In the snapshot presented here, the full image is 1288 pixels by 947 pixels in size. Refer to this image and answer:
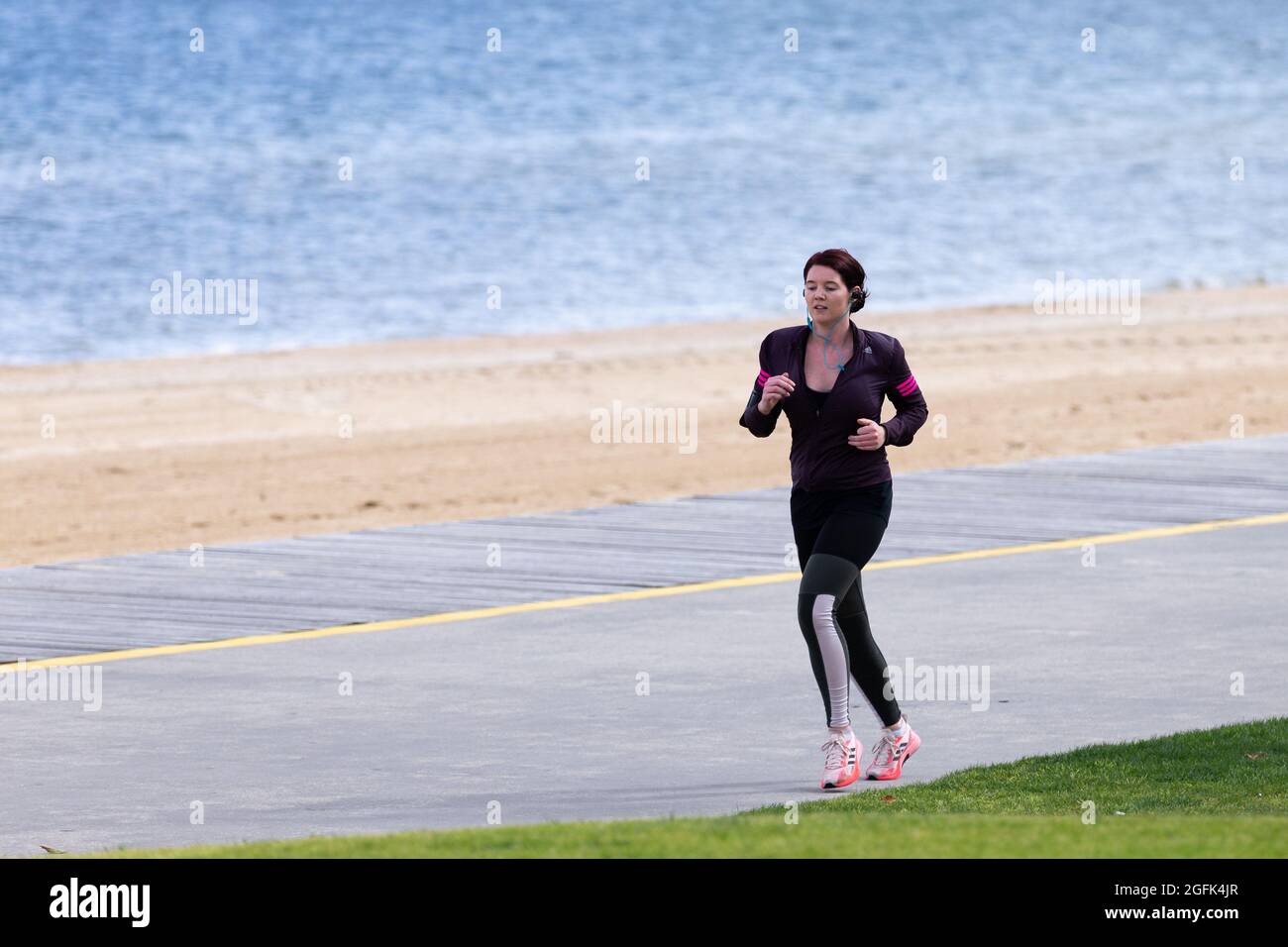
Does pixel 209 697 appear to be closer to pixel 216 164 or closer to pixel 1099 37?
pixel 216 164

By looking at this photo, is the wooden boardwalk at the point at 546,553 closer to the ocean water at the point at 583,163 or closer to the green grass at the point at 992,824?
the green grass at the point at 992,824

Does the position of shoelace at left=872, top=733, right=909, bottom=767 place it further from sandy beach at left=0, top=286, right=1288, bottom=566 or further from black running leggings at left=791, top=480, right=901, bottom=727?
sandy beach at left=0, top=286, right=1288, bottom=566

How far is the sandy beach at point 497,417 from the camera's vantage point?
61.9ft

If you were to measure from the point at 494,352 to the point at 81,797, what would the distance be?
24601mm

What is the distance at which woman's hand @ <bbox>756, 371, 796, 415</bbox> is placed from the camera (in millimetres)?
8023

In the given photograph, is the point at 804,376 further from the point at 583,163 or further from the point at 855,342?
the point at 583,163

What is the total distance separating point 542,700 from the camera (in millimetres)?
9578

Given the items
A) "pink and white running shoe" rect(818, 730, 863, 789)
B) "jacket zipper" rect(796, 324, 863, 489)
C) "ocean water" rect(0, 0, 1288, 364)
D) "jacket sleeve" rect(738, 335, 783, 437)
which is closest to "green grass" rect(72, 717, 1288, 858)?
"pink and white running shoe" rect(818, 730, 863, 789)

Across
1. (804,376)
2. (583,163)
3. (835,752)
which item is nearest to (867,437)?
(804,376)

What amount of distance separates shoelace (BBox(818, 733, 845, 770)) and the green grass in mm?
128

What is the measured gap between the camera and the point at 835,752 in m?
8.13
